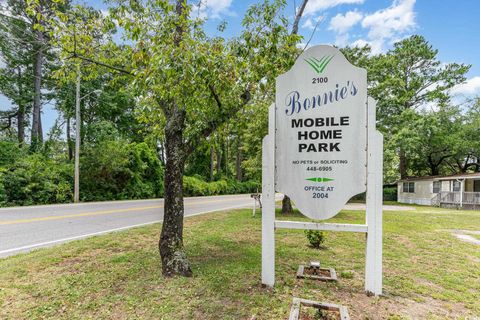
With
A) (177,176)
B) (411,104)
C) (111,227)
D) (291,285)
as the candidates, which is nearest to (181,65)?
(177,176)

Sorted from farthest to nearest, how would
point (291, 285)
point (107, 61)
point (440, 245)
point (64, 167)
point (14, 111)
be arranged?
1. point (14, 111)
2. point (64, 167)
3. point (440, 245)
4. point (107, 61)
5. point (291, 285)

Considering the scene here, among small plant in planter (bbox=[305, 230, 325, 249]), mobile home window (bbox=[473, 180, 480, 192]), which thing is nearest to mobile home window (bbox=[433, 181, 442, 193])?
mobile home window (bbox=[473, 180, 480, 192])

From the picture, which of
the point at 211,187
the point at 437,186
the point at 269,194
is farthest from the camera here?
the point at 211,187

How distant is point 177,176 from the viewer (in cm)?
386

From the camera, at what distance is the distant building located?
1898 cm

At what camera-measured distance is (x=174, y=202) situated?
Answer: 3854mm

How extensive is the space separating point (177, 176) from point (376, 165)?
268 cm

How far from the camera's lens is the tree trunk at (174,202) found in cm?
376

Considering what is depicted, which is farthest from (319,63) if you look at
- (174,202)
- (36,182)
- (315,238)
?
(36,182)

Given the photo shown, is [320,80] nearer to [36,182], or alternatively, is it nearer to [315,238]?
[315,238]

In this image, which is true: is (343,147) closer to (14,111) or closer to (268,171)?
(268,171)

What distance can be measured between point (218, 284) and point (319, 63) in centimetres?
322

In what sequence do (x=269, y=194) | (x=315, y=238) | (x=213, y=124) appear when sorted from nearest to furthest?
(x=269, y=194) < (x=213, y=124) < (x=315, y=238)

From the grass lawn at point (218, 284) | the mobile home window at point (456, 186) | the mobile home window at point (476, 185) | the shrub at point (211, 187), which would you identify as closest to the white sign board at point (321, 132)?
the grass lawn at point (218, 284)
